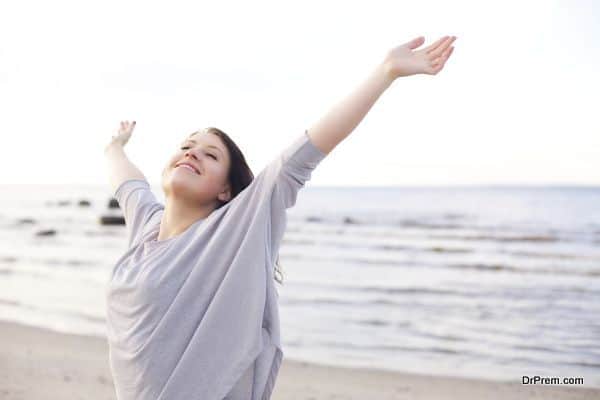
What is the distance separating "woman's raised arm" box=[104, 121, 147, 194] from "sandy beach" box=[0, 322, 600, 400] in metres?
3.11

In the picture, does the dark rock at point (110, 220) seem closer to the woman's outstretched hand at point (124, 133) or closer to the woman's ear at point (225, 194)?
the woman's outstretched hand at point (124, 133)

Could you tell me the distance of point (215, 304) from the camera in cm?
212

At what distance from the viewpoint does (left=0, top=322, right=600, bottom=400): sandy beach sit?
5.76 meters

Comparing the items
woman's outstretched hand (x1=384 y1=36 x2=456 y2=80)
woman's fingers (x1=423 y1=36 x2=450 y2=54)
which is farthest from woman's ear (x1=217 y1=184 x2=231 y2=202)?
woman's fingers (x1=423 y1=36 x2=450 y2=54)

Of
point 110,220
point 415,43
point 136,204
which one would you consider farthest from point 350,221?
point 415,43

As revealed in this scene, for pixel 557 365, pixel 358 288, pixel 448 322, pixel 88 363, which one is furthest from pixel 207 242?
pixel 358 288

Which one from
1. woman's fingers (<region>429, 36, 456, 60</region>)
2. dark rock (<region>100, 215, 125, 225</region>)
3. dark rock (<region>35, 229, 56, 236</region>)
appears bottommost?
dark rock (<region>100, 215, 125, 225</region>)

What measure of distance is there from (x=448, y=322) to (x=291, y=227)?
15985 mm

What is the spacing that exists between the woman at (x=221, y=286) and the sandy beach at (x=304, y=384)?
3626mm

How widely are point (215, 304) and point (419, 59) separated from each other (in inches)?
38.2

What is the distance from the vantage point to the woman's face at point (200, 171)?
2342 mm

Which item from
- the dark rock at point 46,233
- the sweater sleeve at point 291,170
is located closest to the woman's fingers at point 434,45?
the sweater sleeve at point 291,170

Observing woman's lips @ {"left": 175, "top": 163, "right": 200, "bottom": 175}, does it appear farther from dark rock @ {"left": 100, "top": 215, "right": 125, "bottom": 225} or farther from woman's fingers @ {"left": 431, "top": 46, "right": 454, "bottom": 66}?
dark rock @ {"left": 100, "top": 215, "right": 125, "bottom": 225}

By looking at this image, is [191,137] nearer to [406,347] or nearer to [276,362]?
[276,362]
